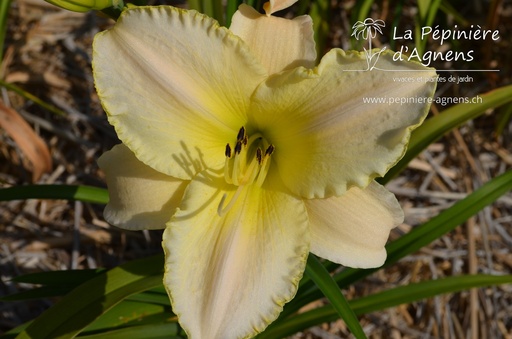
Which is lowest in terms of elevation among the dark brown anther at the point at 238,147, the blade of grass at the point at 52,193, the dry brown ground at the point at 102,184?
the dry brown ground at the point at 102,184

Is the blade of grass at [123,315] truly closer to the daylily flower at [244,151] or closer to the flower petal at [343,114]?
the daylily flower at [244,151]

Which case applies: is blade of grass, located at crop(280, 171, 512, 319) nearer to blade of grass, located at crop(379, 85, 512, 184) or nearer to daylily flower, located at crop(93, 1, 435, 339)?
blade of grass, located at crop(379, 85, 512, 184)

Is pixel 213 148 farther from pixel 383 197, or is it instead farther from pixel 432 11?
pixel 432 11

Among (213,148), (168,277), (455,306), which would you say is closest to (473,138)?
(455,306)

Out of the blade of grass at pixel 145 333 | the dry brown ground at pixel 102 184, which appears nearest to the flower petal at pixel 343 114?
the blade of grass at pixel 145 333

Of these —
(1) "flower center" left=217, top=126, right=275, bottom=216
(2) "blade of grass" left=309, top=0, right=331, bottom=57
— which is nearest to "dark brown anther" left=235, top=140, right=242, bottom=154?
(1) "flower center" left=217, top=126, right=275, bottom=216

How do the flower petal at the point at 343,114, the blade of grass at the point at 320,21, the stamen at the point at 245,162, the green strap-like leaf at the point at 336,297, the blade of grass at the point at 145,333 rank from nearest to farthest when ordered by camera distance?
the flower petal at the point at 343,114 → the stamen at the point at 245,162 → the green strap-like leaf at the point at 336,297 → the blade of grass at the point at 145,333 → the blade of grass at the point at 320,21
